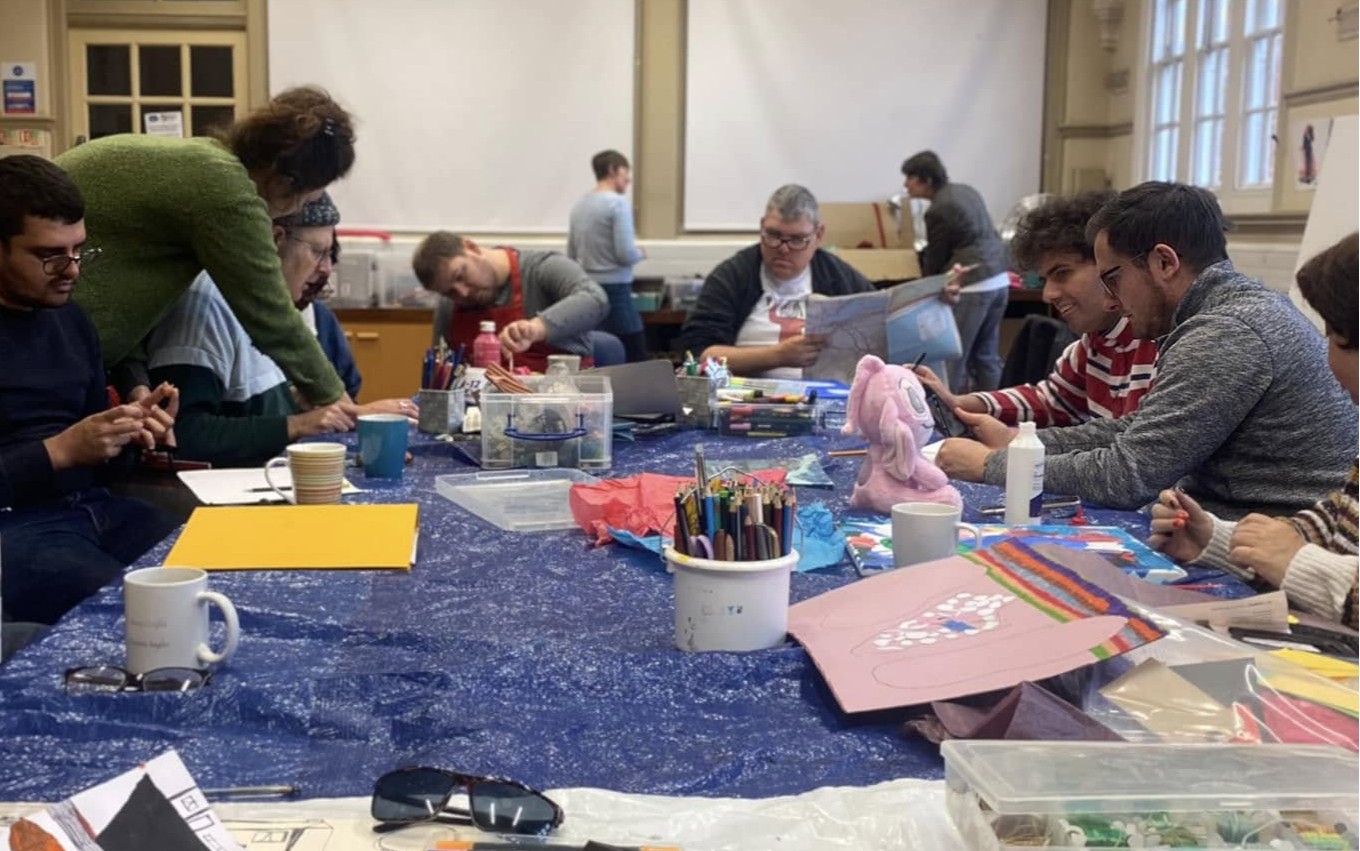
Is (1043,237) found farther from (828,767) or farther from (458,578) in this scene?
(828,767)

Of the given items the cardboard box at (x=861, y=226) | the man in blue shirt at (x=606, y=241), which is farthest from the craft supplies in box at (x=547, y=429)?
the cardboard box at (x=861, y=226)

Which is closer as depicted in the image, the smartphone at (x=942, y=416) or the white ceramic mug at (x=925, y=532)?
the white ceramic mug at (x=925, y=532)

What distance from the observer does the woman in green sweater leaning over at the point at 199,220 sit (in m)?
2.57

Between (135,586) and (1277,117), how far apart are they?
17.2 ft

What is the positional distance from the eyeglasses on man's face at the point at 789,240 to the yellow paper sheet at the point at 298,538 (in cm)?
225

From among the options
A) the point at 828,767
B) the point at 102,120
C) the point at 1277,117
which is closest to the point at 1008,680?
the point at 828,767

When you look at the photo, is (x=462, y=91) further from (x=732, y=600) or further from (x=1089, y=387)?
(x=732, y=600)

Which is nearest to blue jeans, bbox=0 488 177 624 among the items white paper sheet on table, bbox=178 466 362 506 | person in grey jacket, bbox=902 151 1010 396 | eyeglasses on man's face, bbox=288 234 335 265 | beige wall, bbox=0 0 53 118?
white paper sheet on table, bbox=178 466 362 506

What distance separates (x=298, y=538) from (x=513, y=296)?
8.30 feet

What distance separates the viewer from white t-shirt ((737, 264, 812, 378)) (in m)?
4.11

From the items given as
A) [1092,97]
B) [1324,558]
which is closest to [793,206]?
[1324,558]

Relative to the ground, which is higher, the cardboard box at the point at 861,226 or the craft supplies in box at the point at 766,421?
the cardboard box at the point at 861,226

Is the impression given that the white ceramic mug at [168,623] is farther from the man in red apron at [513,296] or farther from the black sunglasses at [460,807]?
the man in red apron at [513,296]

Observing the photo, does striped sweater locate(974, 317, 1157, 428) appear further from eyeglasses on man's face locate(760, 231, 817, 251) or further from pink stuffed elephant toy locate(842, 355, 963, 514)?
eyeglasses on man's face locate(760, 231, 817, 251)
